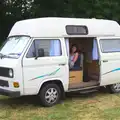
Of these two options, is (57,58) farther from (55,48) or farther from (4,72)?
(4,72)

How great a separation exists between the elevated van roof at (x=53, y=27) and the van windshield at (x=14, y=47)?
0.55 ft

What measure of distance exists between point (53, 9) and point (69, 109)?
15.5 meters

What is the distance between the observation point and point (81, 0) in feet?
80.1

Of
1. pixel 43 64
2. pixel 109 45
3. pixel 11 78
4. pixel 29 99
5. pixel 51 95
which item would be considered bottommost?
pixel 29 99

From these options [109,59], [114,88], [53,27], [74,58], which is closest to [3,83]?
[53,27]

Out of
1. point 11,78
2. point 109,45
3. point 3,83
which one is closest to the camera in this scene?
point 11,78

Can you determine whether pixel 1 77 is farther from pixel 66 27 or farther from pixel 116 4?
pixel 116 4

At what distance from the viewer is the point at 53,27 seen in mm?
10055

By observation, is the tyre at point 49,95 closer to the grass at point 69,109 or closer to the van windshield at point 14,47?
the grass at point 69,109

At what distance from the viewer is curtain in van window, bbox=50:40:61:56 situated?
32.9 ft

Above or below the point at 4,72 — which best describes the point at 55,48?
above

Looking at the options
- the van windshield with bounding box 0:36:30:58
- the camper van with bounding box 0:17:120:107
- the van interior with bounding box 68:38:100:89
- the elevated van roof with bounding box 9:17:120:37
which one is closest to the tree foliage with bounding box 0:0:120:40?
the van interior with bounding box 68:38:100:89

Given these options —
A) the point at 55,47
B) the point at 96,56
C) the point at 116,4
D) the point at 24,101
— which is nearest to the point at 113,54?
the point at 96,56

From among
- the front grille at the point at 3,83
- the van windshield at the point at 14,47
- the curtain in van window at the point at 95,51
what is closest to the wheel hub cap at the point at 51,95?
the front grille at the point at 3,83
